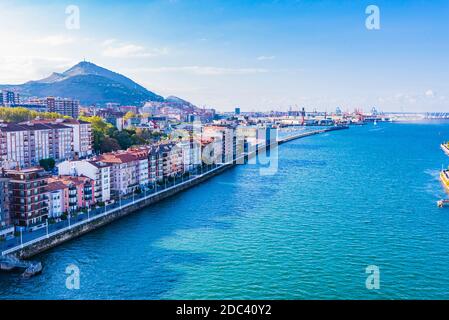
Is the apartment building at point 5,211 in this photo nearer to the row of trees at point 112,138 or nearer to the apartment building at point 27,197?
the apartment building at point 27,197

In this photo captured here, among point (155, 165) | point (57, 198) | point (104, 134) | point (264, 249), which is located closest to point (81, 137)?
point (104, 134)

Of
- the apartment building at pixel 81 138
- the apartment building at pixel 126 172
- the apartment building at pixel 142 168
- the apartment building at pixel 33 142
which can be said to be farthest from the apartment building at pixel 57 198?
the apartment building at pixel 81 138

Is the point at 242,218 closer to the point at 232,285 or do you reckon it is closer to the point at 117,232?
the point at 117,232

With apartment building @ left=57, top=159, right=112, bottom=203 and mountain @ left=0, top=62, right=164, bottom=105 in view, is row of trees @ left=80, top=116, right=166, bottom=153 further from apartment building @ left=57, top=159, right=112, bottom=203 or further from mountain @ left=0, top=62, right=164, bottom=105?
mountain @ left=0, top=62, right=164, bottom=105

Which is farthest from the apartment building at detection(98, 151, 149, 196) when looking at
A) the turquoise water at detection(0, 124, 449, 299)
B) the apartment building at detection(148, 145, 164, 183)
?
the turquoise water at detection(0, 124, 449, 299)

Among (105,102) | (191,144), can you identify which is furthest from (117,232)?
(105,102)

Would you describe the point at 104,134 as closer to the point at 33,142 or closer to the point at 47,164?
the point at 33,142
